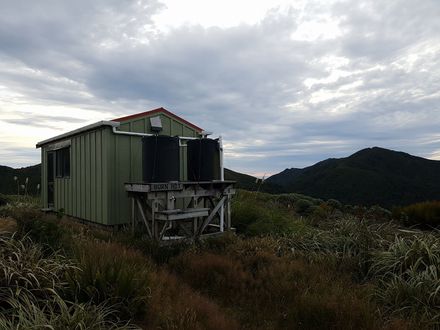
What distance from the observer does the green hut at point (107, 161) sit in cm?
891

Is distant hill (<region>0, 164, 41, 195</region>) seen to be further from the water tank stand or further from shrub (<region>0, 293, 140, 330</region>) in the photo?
shrub (<region>0, 293, 140, 330</region>)

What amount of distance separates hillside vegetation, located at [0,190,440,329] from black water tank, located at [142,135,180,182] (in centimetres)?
138

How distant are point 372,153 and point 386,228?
49.2 m

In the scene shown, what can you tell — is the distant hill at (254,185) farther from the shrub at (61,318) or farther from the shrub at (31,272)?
the shrub at (61,318)

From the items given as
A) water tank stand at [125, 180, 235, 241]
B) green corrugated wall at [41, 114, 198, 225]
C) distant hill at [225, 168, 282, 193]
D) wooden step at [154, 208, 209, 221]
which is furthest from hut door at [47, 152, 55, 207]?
wooden step at [154, 208, 209, 221]

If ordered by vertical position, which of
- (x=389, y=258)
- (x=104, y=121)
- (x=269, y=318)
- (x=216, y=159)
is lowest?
(x=269, y=318)

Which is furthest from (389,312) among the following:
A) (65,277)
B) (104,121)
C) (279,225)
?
(104,121)

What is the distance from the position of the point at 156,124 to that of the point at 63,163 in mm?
3643

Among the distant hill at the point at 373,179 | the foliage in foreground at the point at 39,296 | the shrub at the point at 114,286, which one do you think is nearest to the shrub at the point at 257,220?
the shrub at the point at 114,286

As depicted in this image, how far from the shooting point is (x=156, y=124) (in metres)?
9.85

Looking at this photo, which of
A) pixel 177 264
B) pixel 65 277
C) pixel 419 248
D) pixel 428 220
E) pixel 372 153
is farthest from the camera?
pixel 372 153

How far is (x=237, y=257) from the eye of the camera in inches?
254

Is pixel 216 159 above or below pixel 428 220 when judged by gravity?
above

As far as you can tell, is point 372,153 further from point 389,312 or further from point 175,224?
point 389,312
